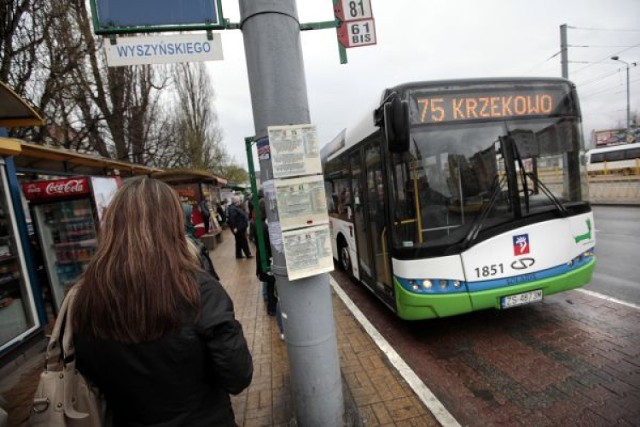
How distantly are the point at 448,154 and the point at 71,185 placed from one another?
6.27 metres

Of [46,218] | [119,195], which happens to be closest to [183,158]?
[46,218]

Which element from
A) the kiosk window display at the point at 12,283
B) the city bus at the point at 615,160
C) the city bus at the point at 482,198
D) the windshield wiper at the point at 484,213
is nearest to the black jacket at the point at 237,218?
the kiosk window display at the point at 12,283

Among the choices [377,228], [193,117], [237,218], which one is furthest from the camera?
[193,117]

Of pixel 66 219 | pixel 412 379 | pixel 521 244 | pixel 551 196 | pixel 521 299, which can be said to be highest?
pixel 66 219

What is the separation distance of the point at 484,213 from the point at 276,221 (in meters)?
2.64

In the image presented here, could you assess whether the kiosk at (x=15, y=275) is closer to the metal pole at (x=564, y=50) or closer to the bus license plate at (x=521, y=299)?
the bus license plate at (x=521, y=299)

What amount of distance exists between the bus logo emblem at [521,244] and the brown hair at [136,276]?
3.58 m

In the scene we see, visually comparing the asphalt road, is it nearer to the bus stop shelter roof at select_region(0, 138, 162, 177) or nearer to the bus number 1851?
the bus number 1851

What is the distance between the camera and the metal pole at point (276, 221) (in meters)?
2.15

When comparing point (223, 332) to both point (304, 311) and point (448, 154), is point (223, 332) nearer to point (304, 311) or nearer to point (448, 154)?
point (304, 311)

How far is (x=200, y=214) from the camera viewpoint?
14.2 metres

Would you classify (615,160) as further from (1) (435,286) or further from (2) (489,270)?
(1) (435,286)

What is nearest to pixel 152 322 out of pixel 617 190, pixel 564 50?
pixel 564 50

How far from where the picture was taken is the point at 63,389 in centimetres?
137
